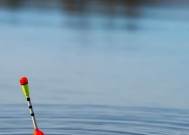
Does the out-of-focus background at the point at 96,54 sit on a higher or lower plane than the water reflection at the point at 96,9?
lower

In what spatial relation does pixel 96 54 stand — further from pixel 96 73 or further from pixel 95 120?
pixel 95 120

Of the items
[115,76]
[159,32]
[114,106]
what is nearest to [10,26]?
[159,32]

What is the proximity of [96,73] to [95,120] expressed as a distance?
513 cm

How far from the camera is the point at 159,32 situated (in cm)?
3138

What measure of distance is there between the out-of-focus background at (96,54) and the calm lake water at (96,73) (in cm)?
2

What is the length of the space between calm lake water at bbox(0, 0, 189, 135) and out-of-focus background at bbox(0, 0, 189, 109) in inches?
0.8

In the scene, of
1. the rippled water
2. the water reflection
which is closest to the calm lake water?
the rippled water

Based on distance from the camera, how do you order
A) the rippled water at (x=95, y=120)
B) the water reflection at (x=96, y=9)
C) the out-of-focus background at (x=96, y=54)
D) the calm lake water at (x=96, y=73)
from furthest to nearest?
the water reflection at (x=96, y=9), the out-of-focus background at (x=96, y=54), the calm lake water at (x=96, y=73), the rippled water at (x=95, y=120)

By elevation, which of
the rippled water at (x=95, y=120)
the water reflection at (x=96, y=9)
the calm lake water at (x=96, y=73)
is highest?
the water reflection at (x=96, y=9)

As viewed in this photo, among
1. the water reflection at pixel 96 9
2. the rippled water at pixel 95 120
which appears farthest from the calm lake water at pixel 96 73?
the water reflection at pixel 96 9

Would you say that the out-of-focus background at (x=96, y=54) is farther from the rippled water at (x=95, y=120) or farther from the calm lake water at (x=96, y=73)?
the rippled water at (x=95, y=120)

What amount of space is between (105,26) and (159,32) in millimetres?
2911

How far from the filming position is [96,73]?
68.3 feet

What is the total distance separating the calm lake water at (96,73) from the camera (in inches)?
614
